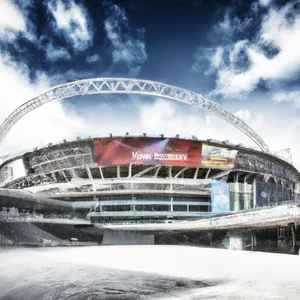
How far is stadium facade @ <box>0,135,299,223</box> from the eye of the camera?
178ft

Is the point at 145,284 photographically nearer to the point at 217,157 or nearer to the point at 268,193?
the point at 217,157

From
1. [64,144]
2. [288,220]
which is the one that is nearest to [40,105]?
[64,144]

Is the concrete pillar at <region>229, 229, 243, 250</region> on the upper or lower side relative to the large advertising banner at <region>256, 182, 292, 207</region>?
lower

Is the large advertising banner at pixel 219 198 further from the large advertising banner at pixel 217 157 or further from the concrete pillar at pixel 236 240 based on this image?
the concrete pillar at pixel 236 240

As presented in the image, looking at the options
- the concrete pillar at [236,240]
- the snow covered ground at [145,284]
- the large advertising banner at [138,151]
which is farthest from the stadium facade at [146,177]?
the snow covered ground at [145,284]

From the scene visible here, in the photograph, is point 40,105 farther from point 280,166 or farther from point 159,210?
point 280,166

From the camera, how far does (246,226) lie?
116 feet

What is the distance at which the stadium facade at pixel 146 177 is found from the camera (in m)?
54.4

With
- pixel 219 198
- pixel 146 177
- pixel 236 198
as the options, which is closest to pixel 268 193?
pixel 236 198

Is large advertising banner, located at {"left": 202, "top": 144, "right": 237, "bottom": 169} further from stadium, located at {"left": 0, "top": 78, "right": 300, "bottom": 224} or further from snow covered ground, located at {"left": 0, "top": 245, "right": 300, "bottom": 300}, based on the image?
snow covered ground, located at {"left": 0, "top": 245, "right": 300, "bottom": 300}

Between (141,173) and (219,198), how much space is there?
46.8 feet

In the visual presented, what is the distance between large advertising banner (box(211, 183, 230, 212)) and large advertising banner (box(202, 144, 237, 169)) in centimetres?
351

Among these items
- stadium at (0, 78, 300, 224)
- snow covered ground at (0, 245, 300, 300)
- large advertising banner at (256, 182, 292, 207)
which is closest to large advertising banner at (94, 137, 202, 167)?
stadium at (0, 78, 300, 224)

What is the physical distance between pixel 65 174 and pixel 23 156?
31.4ft
